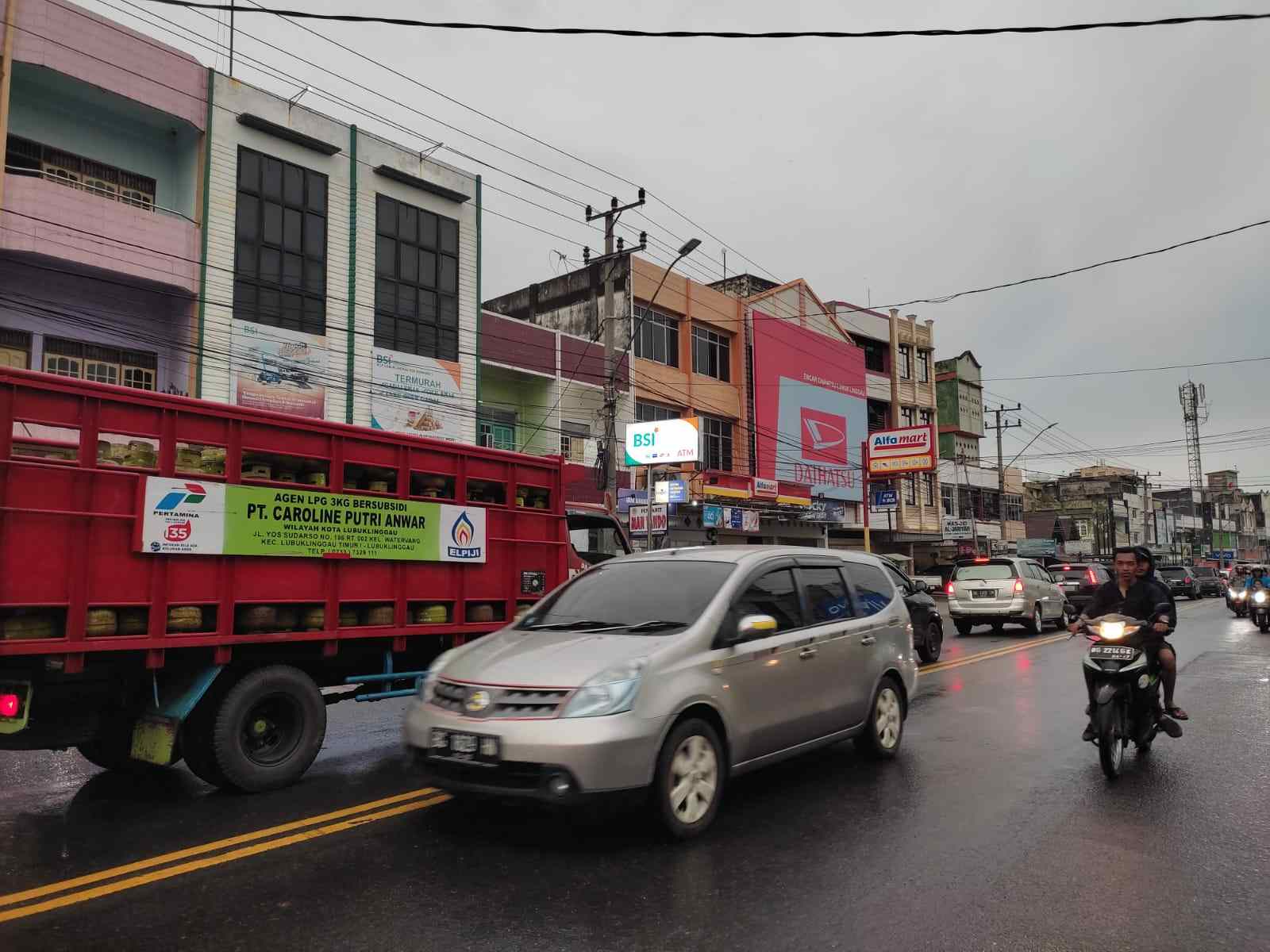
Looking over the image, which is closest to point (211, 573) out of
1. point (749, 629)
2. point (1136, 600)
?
point (749, 629)

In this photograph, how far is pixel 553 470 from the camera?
30.1 feet

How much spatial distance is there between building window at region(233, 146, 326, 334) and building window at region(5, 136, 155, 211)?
1918mm

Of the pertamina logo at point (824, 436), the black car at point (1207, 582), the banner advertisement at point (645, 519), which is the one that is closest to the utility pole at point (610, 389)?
the banner advertisement at point (645, 519)

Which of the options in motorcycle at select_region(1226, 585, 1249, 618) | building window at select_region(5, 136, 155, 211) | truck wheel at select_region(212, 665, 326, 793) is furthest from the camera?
motorcycle at select_region(1226, 585, 1249, 618)

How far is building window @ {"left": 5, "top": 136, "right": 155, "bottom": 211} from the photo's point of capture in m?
17.6

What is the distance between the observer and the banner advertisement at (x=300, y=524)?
19.4 ft

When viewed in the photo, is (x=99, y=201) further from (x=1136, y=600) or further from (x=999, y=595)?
(x=999, y=595)

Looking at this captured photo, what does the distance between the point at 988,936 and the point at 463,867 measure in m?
2.43

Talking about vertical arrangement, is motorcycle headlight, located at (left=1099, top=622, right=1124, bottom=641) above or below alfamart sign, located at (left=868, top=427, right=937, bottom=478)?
below

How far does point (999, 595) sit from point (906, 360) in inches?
1245

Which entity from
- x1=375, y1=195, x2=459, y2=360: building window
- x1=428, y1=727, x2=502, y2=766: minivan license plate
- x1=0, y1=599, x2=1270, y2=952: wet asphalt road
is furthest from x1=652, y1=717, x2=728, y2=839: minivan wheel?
x1=375, y1=195, x2=459, y2=360: building window

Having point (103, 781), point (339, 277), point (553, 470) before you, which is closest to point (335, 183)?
point (339, 277)

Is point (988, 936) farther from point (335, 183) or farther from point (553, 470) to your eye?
point (335, 183)

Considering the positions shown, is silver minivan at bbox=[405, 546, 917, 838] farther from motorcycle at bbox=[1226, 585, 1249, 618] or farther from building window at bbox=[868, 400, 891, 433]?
building window at bbox=[868, 400, 891, 433]
